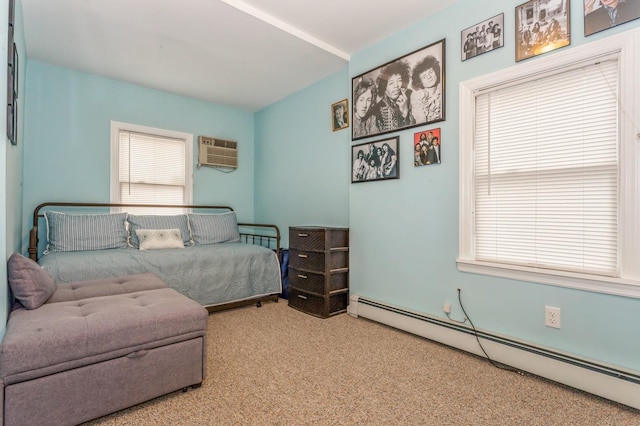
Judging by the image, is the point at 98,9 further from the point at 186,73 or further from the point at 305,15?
the point at 305,15

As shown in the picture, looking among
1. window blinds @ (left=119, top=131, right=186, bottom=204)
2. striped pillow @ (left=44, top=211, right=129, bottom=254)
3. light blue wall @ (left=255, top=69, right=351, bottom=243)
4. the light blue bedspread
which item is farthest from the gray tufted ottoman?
window blinds @ (left=119, top=131, right=186, bottom=204)

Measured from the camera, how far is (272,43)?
2828 mm

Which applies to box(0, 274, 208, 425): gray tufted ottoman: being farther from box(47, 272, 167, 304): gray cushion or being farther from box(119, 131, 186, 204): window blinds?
box(119, 131, 186, 204): window blinds

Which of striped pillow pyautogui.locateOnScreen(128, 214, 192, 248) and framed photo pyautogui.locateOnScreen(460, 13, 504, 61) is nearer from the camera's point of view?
framed photo pyautogui.locateOnScreen(460, 13, 504, 61)

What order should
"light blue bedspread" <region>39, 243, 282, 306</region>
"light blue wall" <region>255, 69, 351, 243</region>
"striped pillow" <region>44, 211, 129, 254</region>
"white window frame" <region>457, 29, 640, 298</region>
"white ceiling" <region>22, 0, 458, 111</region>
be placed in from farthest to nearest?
"light blue wall" <region>255, 69, 351, 243</region>
"striped pillow" <region>44, 211, 129, 254</region>
"light blue bedspread" <region>39, 243, 282, 306</region>
"white ceiling" <region>22, 0, 458, 111</region>
"white window frame" <region>457, 29, 640, 298</region>

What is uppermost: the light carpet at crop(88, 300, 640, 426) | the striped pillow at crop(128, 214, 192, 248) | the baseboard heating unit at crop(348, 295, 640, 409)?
the striped pillow at crop(128, 214, 192, 248)

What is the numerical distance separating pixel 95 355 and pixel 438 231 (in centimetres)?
217

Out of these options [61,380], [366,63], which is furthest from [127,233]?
[366,63]

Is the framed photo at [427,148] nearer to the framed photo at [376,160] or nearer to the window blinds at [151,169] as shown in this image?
the framed photo at [376,160]

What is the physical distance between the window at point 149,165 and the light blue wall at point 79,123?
8 cm

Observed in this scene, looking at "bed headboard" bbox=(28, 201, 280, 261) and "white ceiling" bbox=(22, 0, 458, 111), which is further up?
"white ceiling" bbox=(22, 0, 458, 111)

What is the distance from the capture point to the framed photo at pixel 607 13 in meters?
1.63

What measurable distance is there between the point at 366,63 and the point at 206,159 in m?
2.30

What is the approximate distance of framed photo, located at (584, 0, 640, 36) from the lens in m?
1.63
